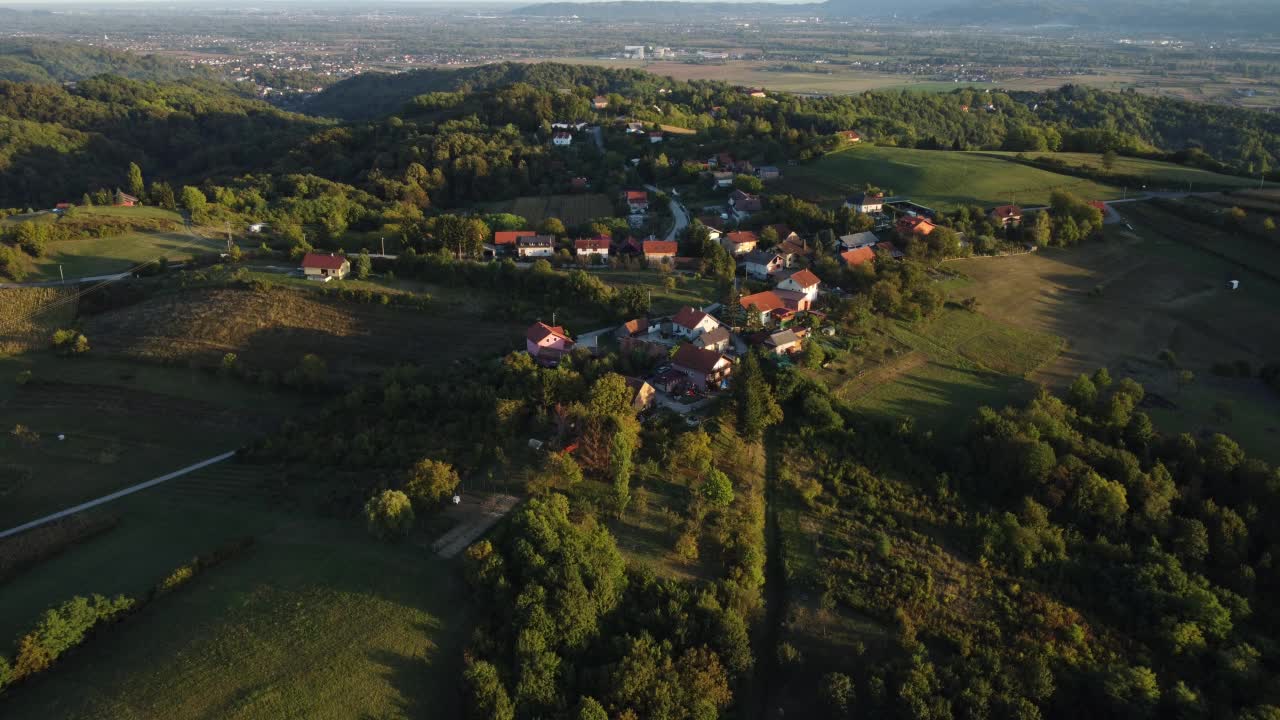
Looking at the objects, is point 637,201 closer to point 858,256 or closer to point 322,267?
point 858,256

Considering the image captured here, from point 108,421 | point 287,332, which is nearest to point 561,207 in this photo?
point 287,332

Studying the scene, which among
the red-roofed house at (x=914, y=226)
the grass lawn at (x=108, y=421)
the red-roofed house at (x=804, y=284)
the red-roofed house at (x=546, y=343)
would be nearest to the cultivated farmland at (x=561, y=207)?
the red-roofed house at (x=914, y=226)

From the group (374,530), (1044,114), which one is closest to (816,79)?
(1044,114)

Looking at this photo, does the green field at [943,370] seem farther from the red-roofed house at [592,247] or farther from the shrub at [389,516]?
the red-roofed house at [592,247]

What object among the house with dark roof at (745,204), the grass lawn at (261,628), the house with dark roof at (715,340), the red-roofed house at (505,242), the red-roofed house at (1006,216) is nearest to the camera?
the grass lawn at (261,628)

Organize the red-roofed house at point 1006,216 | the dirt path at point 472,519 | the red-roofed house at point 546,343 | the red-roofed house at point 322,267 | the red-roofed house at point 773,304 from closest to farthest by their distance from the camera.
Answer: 1. the dirt path at point 472,519
2. the red-roofed house at point 546,343
3. the red-roofed house at point 773,304
4. the red-roofed house at point 322,267
5. the red-roofed house at point 1006,216

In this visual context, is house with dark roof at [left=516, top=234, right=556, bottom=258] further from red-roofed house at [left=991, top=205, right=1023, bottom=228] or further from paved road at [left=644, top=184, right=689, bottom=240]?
red-roofed house at [left=991, top=205, right=1023, bottom=228]

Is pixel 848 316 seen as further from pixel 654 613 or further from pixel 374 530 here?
pixel 374 530
